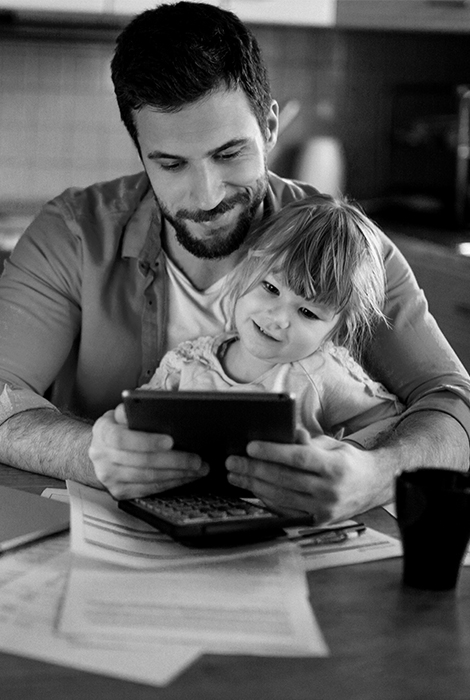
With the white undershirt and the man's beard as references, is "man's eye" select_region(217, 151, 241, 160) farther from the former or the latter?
the white undershirt

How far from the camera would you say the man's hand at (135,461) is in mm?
1118

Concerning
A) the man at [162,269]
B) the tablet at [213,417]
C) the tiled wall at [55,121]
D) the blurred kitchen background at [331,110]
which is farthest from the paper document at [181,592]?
the tiled wall at [55,121]

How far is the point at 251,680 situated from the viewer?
77 cm

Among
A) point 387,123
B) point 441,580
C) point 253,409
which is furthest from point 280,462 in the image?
point 387,123

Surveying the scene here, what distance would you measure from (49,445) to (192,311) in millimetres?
467

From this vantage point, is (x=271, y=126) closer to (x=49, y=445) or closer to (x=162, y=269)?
(x=162, y=269)

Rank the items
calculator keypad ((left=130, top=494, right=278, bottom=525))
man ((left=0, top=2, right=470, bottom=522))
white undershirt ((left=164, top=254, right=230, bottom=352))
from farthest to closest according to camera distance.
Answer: white undershirt ((left=164, top=254, right=230, bottom=352)), man ((left=0, top=2, right=470, bottom=522)), calculator keypad ((left=130, top=494, right=278, bottom=525))

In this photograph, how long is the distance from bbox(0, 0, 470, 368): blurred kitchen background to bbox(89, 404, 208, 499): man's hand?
2.01 meters

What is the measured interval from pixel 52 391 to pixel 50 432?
1.44 feet

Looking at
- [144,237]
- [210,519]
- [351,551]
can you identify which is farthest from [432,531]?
[144,237]

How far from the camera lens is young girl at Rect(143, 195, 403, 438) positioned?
1.51 meters

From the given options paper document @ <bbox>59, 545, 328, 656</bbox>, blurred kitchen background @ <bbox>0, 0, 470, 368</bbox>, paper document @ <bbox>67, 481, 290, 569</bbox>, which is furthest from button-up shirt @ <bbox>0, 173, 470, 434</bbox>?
blurred kitchen background @ <bbox>0, 0, 470, 368</bbox>

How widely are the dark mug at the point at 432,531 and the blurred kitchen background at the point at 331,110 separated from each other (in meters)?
2.13

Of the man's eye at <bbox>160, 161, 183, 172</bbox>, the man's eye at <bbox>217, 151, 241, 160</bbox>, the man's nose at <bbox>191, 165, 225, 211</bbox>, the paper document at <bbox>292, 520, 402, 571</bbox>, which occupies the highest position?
the man's eye at <bbox>217, 151, 241, 160</bbox>
